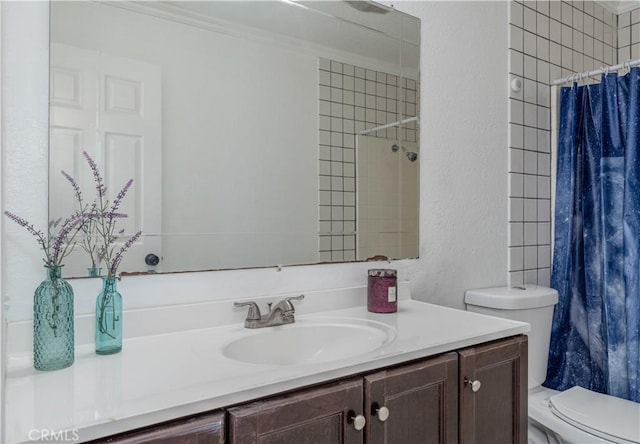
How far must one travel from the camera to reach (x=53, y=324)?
0.91m

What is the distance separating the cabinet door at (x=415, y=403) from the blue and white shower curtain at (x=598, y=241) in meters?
1.16

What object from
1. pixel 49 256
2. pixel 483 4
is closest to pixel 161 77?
pixel 49 256

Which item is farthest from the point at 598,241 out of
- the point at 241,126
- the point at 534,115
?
the point at 241,126

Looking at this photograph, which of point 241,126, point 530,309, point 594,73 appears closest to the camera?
point 241,126

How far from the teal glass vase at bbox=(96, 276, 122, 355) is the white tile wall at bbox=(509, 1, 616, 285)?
1.63m

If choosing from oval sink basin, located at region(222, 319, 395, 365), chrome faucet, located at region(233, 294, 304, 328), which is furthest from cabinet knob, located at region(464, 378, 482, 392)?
chrome faucet, located at region(233, 294, 304, 328)

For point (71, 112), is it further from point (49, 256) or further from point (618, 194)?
point (618, 194)

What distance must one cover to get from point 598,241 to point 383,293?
118 cm

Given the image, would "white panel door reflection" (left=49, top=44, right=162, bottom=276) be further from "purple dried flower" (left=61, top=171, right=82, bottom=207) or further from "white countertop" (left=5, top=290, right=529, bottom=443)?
"white countertop" (left=5, top=290, right=529, bottom=443)

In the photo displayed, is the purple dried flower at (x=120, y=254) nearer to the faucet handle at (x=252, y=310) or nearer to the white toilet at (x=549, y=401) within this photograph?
the faucet handle at (x=252, y=310)

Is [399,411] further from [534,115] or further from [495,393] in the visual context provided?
[534,115]

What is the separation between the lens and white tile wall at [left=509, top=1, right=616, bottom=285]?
202cm

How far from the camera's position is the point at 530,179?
2088 millimetres

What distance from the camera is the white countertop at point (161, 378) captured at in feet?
2.23
